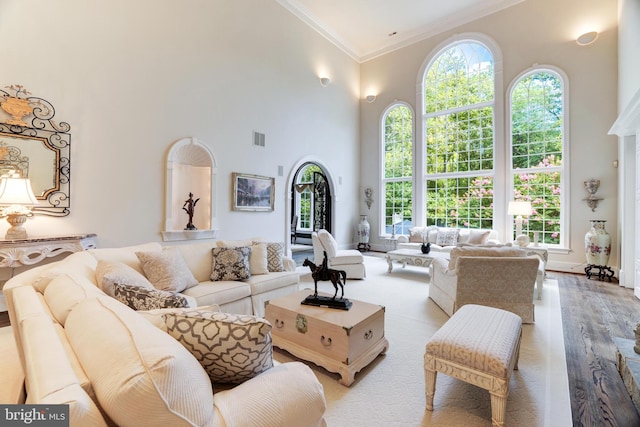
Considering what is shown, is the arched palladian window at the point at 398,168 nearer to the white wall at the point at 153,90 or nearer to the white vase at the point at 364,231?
the white vase at the point at 364,231

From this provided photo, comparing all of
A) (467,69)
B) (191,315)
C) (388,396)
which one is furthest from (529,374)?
(467,69)

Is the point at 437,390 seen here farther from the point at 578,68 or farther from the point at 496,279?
the point at 578,68

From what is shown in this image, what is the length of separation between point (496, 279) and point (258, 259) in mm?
2712

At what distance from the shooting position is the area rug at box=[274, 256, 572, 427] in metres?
1.77

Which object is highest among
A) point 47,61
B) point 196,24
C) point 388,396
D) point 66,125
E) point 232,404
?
point 196,24

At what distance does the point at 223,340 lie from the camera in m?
1.11

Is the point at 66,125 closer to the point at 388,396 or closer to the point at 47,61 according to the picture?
the point at 47,61

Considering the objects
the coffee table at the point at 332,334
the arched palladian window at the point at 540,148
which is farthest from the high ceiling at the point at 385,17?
the coffee table at the point at 332,334

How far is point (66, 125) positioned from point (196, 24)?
271 cm

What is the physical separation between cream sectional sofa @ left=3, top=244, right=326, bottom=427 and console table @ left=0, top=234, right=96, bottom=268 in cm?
233

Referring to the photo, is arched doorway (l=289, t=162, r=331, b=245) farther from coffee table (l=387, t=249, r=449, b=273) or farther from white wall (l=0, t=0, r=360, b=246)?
coffee table (l=387, t=249, r=449, b=273)

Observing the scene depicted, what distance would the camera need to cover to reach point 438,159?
7590 mm

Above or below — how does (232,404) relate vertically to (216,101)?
below

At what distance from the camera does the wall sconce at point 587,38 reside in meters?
5.50
